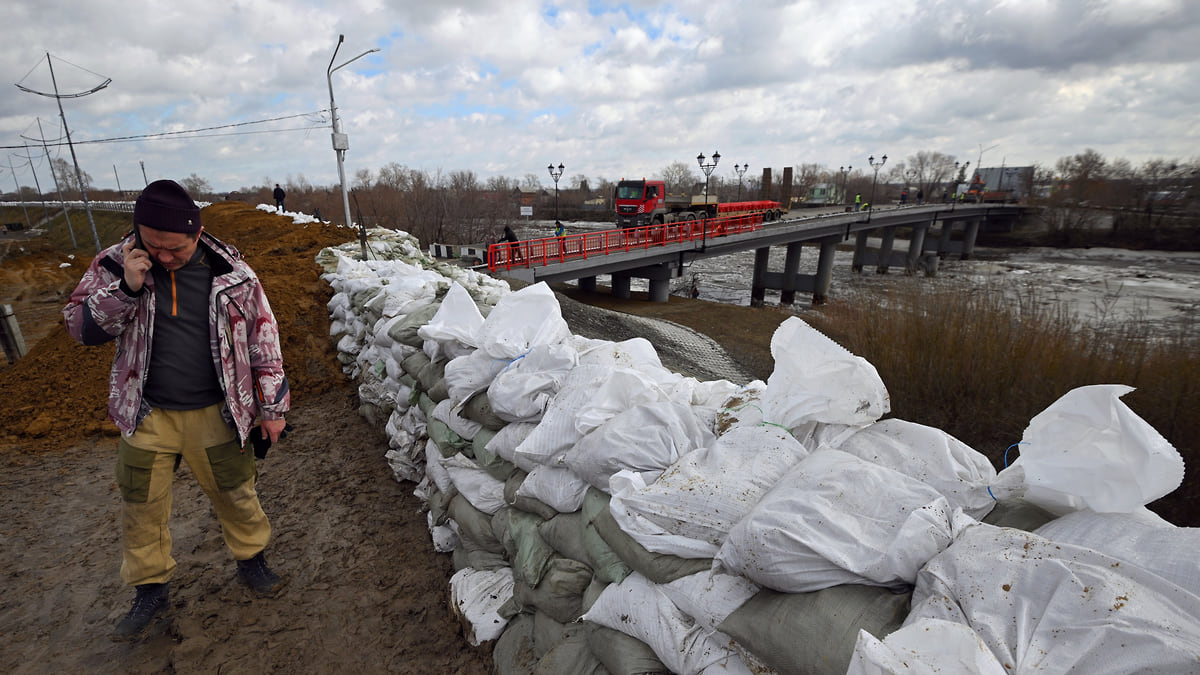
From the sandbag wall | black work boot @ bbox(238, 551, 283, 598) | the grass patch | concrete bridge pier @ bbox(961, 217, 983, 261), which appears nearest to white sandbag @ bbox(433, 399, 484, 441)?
the sandbag wall

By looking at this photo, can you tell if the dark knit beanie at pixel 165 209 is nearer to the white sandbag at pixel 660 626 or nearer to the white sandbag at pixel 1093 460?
the white sandbag at pixel 660 626

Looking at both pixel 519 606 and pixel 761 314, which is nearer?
pixel 519 606

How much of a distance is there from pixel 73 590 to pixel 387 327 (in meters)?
2.14

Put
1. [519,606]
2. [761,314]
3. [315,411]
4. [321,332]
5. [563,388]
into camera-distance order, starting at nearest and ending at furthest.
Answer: [519,606] → [563,388] → [315,411] → [321,332] → [761,314]

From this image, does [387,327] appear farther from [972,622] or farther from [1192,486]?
[1192,486]

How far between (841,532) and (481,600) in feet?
5.16

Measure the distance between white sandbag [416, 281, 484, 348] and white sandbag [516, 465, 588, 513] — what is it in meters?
1.04

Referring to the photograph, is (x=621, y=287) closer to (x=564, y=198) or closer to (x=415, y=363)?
(x=415, y=363)

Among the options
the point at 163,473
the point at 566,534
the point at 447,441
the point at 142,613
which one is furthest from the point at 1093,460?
the point at 142,613

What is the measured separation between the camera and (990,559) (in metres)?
1.02

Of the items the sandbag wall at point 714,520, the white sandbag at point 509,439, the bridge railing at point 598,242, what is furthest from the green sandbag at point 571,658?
the bridge railing at point 598,242

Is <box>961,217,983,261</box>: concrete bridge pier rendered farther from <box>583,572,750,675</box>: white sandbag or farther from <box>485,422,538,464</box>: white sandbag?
<box>583,572,750,675</box>: white sandbag

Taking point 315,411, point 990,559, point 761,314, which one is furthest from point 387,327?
point 761,314

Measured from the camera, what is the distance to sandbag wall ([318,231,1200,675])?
3.42 feet
